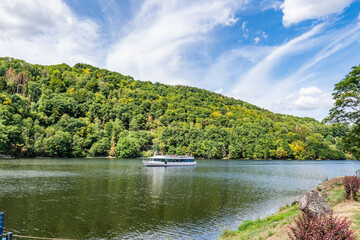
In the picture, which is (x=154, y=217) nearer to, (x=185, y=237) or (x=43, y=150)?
(x=185, y=237)

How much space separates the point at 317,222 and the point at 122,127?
449ft

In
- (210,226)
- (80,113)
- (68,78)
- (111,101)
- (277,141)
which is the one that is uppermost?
(68,78)

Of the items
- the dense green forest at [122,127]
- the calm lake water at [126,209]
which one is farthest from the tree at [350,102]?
the dense green forest at [122,127]

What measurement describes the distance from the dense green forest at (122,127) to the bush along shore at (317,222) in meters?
98.1

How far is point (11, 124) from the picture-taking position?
9706 cm

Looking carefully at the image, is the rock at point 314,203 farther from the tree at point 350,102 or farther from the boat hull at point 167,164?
the boat hull at point 167,164

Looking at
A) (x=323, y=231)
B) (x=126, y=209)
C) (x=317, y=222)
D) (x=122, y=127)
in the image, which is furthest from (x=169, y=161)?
(x=323, y=231)

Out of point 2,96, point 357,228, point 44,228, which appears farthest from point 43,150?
point 357,228

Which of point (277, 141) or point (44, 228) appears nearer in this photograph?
point (44, 228)

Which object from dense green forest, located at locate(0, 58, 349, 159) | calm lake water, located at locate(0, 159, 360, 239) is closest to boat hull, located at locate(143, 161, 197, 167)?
dense green forest, located at locate(0, 58, 349, 159)

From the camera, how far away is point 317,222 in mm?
6727

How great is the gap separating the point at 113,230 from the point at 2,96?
4561 inches

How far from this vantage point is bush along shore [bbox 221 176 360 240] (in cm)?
646

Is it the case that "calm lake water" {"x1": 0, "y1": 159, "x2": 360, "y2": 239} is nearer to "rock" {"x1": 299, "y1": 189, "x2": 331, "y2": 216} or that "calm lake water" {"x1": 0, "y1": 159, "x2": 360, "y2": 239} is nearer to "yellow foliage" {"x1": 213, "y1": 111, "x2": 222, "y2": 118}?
"rock" {"x1": 299, "y1": 189, "x2": 331, "y2": 216}
